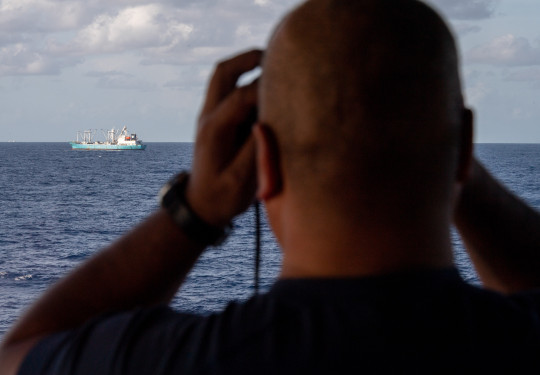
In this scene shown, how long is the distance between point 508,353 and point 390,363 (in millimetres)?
178

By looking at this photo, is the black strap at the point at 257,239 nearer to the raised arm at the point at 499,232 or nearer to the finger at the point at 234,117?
the finger at the point at 234,117

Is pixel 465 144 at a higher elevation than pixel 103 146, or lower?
higher

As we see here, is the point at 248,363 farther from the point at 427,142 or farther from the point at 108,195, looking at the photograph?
the point at 108,195

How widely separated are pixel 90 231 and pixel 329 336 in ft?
143

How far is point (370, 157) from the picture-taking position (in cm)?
96

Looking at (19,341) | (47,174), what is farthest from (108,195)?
(19,341)

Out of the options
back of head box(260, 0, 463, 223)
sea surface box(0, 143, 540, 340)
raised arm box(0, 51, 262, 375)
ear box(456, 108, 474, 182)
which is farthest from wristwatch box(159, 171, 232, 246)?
sea surface box(0, 143, 540, 340)

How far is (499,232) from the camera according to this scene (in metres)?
1.34

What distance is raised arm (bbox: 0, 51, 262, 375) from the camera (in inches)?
44.7

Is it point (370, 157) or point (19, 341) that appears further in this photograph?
point (19, 341)

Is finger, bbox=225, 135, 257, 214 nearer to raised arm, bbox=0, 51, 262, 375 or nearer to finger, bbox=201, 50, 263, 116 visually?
raised arm, bbox=0, 51, 262, 375

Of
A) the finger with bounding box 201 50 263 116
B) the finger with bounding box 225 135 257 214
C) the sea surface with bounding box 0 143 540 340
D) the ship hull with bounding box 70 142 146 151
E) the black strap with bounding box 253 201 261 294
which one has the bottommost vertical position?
the sea surface with bounding box 0 143 540 340

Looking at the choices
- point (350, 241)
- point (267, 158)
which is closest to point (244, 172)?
point (267, 158)

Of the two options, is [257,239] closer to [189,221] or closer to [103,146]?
[189,221]
